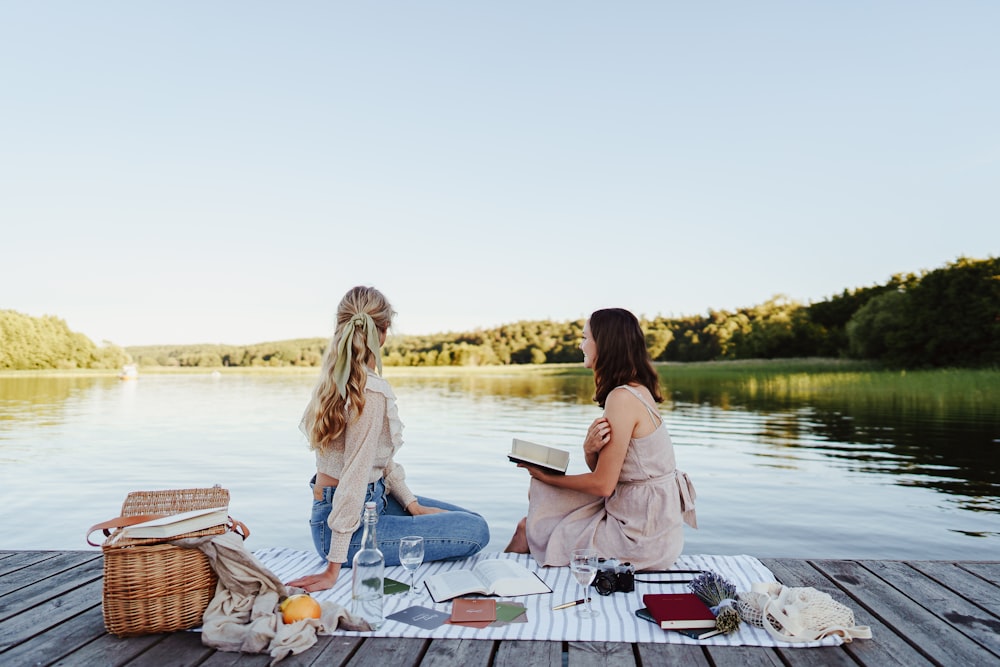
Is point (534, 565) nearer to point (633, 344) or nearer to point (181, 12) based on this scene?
point (633, 344)

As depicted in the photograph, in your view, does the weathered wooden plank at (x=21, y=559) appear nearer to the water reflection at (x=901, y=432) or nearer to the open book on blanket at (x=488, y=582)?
the open book on blanket at (x=488, y=582)

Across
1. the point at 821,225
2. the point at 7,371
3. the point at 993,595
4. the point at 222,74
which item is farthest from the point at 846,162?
the point at 7,371

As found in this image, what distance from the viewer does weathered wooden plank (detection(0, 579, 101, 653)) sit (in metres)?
2.85

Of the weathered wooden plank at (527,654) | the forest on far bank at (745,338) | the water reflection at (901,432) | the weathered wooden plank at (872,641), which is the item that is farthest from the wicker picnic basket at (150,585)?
the forest on far bank at (745,338)

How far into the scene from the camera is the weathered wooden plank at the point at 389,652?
254cm

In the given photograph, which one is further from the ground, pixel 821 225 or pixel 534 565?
pixel 821 225

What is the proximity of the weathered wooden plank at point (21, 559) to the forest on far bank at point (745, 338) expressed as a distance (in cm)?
2835

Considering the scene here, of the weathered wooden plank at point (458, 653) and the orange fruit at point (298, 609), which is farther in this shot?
the orange fruit at point (298, 609)

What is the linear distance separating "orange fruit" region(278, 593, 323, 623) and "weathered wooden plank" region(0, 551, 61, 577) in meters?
2.06

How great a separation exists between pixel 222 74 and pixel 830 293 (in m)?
52.7

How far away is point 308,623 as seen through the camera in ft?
8.93

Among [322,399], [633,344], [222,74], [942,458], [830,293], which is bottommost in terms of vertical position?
[942,458]

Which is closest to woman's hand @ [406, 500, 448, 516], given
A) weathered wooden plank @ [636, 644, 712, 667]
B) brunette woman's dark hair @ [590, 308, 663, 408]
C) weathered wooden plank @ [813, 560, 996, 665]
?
brunette woman's dark hair @ [590, 308, 663, 408]

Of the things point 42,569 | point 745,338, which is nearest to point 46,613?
point 42,569
